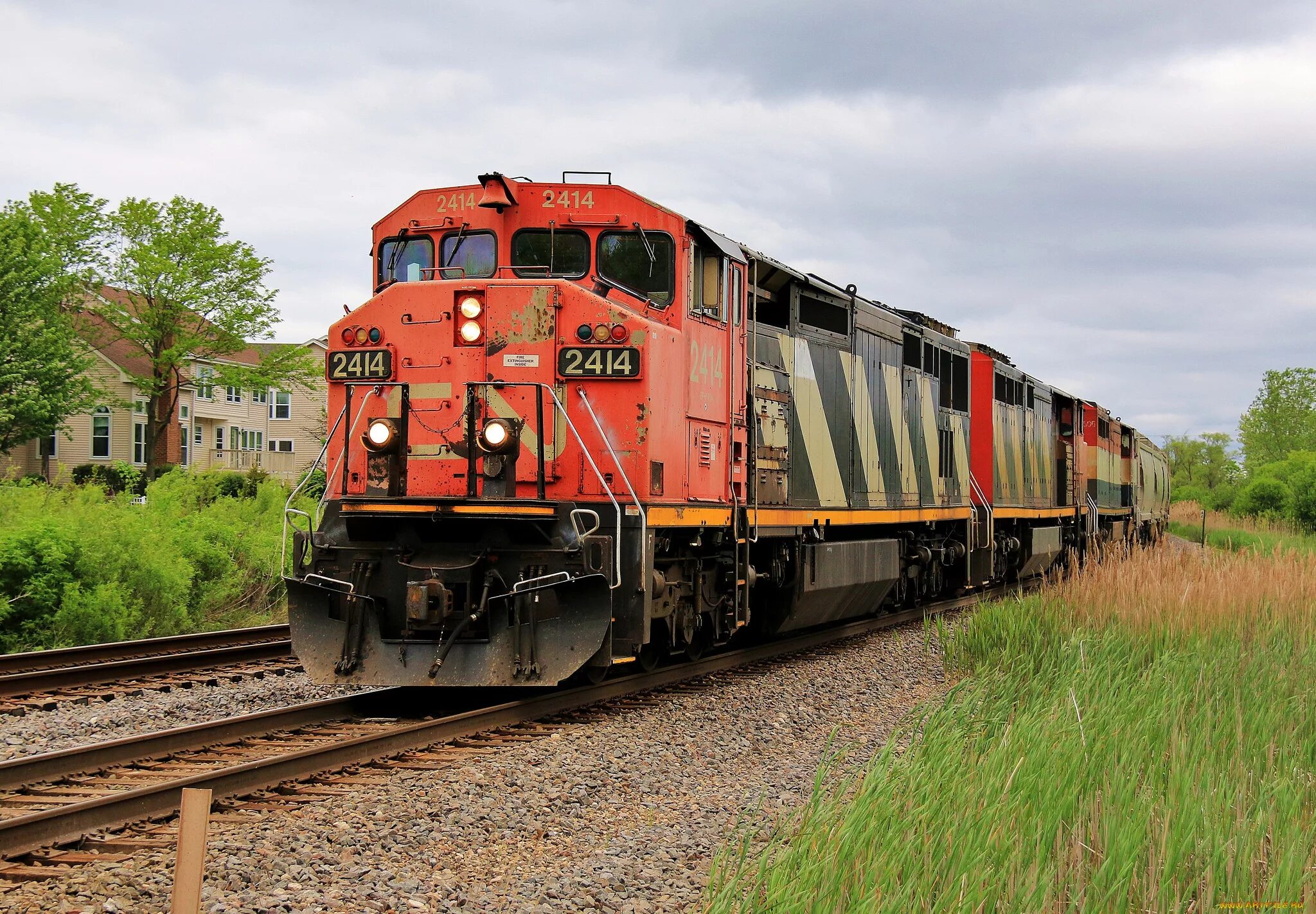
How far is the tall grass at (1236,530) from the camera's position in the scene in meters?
30.1

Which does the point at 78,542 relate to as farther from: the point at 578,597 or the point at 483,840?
the point at 483,840

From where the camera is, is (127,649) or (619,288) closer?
(619,288)

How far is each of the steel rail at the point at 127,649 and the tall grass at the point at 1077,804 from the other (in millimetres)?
6969

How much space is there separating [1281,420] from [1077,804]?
74.5 m

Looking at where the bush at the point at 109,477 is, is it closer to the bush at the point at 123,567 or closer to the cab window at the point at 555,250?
the bush at the point at 123,567

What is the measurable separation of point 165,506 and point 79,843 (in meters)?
12.1

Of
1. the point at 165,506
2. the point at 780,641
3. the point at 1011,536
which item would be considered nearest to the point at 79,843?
the point at 780,641

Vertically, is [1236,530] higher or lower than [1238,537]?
higher

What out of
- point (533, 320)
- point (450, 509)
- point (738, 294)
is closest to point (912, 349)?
point (738, 294)

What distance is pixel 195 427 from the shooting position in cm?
4453

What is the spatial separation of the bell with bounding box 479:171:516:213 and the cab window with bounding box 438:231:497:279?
232 millimetres

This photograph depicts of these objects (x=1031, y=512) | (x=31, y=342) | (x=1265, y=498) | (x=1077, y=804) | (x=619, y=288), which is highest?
(x=31, y=342)

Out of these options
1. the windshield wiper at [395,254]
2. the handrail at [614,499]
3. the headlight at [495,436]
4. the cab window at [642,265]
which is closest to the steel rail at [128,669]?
the headlight at [495,436]

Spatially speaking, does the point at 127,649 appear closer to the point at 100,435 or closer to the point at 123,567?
the point at 123,567
